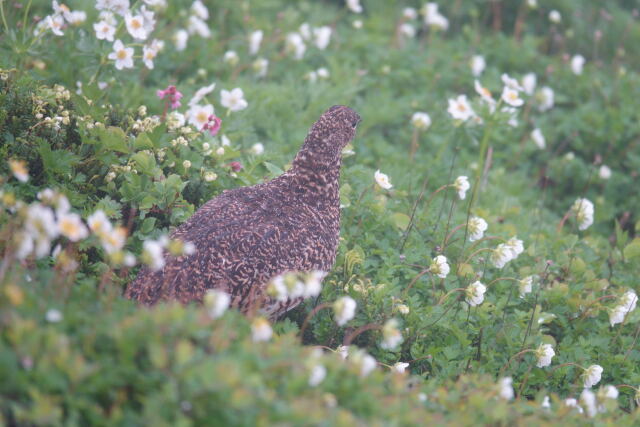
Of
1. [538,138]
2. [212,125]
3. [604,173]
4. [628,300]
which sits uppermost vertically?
[212,125]

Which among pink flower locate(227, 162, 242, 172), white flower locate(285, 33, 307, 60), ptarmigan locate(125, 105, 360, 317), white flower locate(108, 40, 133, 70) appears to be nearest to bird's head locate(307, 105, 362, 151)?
ptarmigan locate(125, 105, 360, 317)

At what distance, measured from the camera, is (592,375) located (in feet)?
14.1

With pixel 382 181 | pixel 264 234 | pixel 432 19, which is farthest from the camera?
pixel 432 19

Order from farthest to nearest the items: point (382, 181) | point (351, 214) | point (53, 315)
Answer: point (351, 214) → point (382, 181) → point (53, 315)

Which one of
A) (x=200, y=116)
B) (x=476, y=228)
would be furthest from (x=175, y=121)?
(x=476, y=228)

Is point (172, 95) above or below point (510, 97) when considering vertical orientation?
above

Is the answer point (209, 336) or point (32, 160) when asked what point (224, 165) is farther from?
point (209, 336)

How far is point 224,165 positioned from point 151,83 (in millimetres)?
2058

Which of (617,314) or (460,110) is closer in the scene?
(617,314)

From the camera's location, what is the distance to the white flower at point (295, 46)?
23.9 feet

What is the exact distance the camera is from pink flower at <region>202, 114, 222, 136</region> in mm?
5177

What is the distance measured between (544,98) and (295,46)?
271 cm

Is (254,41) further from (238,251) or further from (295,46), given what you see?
(238,251)

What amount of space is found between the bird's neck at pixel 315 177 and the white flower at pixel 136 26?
1475 millimetres
